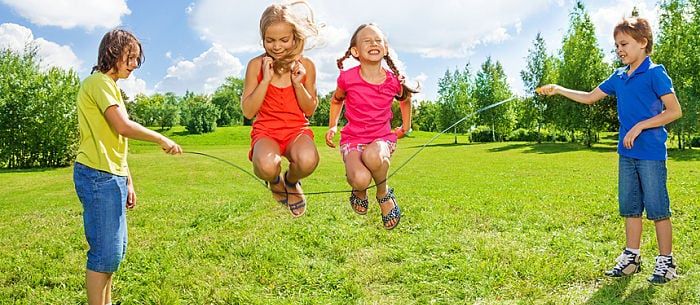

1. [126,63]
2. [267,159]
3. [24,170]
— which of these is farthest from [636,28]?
[24,170]

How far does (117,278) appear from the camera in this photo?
7.26 m

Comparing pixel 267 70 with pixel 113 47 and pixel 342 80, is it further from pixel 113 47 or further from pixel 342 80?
pixel 113 47

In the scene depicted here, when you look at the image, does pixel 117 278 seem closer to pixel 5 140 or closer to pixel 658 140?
pixel 658 140

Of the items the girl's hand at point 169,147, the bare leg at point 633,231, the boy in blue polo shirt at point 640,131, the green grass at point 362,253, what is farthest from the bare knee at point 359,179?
the bare leg at point 633,231

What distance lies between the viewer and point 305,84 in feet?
16.4

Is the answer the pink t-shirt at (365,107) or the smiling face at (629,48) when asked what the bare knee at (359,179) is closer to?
the pink t-shirt at (365,107)

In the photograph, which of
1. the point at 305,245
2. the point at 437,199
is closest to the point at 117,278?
the point at 305,245

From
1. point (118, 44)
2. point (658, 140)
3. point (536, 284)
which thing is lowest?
point (536, 284)

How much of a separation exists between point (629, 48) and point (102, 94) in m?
5.18

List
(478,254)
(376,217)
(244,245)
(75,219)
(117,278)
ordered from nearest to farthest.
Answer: (117,278), (478,254), (244,245), (376,217), (75,219)

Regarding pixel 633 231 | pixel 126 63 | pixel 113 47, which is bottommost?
pixel 633 231

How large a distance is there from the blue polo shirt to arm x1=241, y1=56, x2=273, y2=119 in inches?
158

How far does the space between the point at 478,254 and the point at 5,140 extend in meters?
29.6

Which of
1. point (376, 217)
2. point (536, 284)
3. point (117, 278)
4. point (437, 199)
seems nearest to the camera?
→ point (536, 284)
